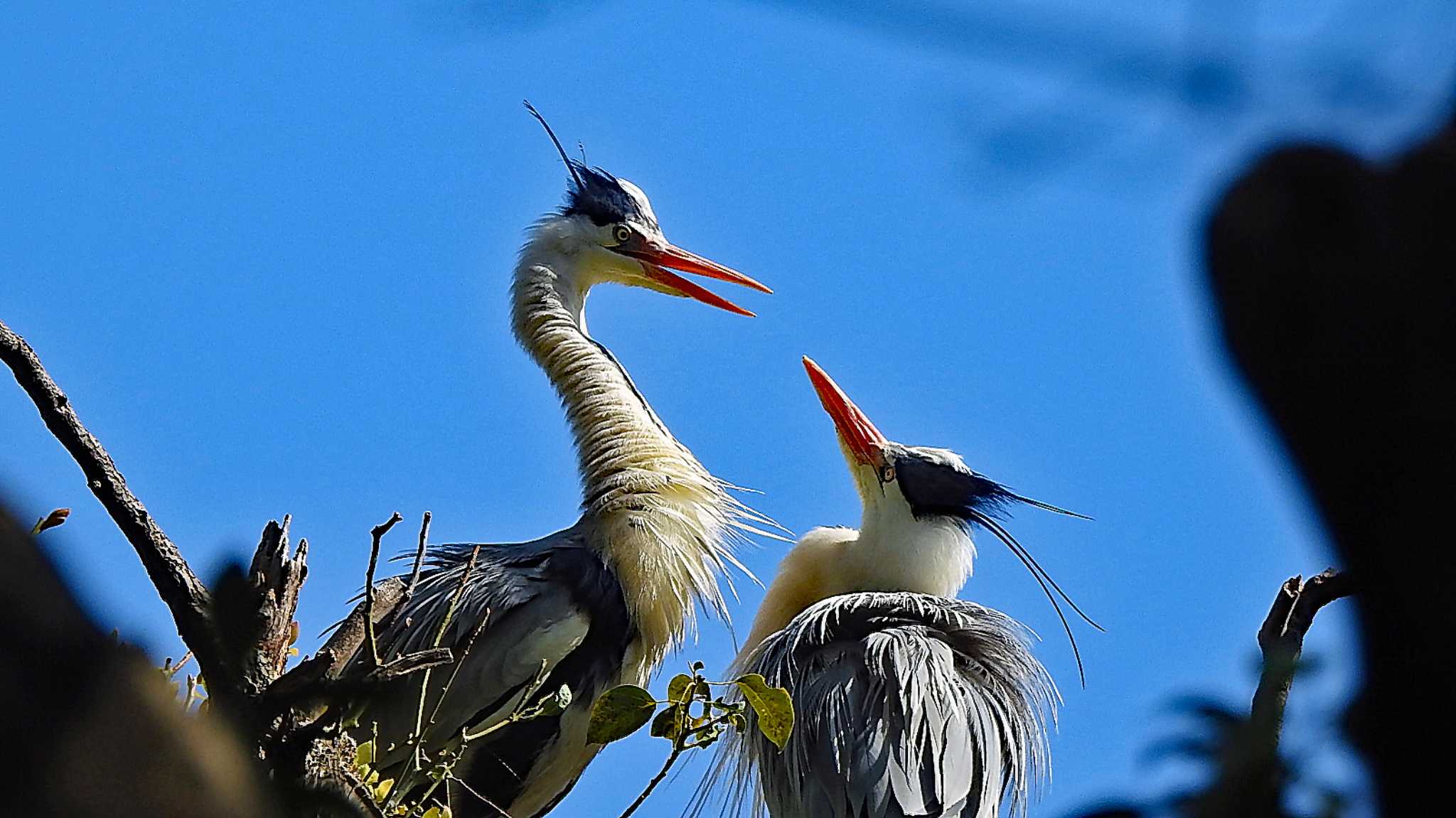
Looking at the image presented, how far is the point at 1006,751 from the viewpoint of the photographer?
4152 millimetres

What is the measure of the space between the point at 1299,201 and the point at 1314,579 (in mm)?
1492

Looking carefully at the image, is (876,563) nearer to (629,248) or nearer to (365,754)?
(629,248)

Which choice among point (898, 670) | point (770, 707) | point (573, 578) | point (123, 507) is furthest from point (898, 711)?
point (123, 507)

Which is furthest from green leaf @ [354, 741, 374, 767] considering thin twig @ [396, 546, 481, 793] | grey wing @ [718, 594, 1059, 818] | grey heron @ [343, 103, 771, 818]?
grey wing @ [718, 594, 1059, 818]

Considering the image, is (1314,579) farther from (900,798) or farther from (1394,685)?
(900,798)

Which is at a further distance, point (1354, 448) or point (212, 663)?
point (212, 663)

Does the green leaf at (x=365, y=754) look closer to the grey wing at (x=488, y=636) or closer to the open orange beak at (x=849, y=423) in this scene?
the grey wing at (x=488, y=636)

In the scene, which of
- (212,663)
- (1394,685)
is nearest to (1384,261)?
(1394,685)

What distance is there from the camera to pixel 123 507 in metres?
2.04

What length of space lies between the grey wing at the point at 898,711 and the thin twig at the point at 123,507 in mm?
2086

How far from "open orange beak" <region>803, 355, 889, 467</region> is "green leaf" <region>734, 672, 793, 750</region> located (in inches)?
98.9

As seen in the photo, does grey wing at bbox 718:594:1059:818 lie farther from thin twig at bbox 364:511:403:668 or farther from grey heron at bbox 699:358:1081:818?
thin twig at bbox 364:511:403:668

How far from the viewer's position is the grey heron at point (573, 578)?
3971mm

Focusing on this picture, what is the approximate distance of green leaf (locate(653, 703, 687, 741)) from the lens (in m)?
2.56
